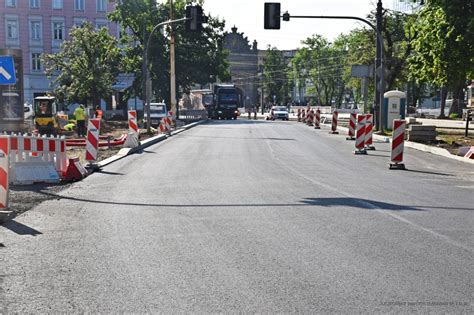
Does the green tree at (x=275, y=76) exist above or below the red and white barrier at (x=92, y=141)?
above

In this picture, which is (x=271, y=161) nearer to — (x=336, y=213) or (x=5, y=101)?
(x=336, y=213)

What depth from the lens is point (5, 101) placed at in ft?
87.5

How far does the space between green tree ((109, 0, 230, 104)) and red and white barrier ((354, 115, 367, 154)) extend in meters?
44.8

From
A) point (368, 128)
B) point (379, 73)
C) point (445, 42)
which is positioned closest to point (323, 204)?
point (368, 128)

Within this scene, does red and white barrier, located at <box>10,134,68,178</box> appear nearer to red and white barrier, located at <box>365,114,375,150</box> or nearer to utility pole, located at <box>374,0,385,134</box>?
red and white barrier, located at <box>365,114,375,150</box>

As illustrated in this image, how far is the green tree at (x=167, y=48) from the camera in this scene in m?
66.1

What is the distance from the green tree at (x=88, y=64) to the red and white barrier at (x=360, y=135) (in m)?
34.3

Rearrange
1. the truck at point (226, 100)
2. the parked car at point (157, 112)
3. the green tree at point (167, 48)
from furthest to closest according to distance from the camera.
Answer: the truck at point (226, 100)
the green tree at point (167, 48)
the parked car at point (157, 112)

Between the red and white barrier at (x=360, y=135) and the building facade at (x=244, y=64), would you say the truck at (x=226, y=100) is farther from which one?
the building facade at (x=244, y=64)

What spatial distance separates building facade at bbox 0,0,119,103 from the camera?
238 feet

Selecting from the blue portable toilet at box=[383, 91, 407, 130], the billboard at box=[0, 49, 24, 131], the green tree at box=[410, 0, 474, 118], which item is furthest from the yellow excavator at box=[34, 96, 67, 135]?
the blue portable toilet at box=[383, 91, 407, 130]

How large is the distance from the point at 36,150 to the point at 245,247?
8.43 meters

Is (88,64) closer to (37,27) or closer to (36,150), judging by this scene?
(37,27)

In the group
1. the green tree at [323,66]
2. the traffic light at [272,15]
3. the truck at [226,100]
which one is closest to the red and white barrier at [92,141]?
the traffic light at [272,15]
